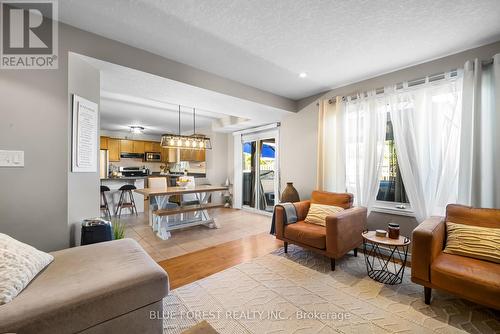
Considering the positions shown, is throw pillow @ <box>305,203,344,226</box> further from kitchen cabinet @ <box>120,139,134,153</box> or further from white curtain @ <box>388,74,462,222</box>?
kitchen cabinet @ <box>120,139,134,153</box>

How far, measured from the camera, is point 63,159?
1.93 metres

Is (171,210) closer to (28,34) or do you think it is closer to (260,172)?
(260,172)

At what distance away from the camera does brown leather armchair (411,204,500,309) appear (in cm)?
152

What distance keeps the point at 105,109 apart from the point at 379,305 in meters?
5.79

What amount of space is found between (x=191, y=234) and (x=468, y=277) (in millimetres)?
3588

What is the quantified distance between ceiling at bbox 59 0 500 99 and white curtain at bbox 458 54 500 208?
374 millimetres

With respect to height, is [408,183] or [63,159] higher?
[63,159]

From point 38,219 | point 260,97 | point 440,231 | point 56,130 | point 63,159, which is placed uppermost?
point 260,97

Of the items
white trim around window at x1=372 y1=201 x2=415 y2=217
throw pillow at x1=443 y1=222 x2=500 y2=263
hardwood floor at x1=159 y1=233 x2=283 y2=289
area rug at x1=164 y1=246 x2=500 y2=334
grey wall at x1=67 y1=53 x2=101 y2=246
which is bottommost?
hardwood floor at x1=159 y1=233 x2=283 y2=289

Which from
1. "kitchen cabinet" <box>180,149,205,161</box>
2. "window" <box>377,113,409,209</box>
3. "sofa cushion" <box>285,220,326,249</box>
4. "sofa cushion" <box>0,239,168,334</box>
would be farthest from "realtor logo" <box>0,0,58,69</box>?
"kitchen cabinet" <box>180,149,205,161</box>

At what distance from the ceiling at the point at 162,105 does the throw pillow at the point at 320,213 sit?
1926 mm

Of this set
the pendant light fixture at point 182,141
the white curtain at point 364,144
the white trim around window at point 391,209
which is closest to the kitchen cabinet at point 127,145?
the pendant light fixture at point 182,141

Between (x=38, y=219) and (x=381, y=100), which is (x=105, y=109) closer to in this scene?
(x=38, y=219)

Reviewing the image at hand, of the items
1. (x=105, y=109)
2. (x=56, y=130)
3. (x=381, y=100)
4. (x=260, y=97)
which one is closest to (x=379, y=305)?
(x=381, y=100)
